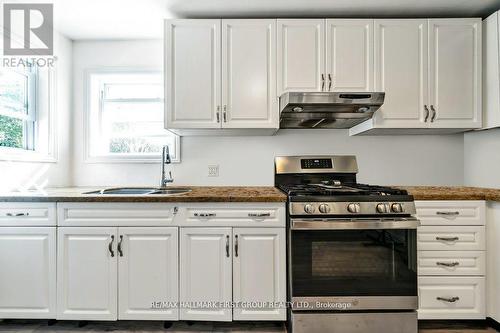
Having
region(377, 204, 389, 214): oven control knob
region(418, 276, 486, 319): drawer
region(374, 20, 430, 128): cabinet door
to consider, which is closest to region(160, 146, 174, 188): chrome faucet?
region(377, 204, 389, 214): oven control knob

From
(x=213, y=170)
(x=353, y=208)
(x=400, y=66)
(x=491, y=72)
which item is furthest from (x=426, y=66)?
(x=213, y=170)

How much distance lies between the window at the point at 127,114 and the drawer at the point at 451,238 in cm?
Result: 216

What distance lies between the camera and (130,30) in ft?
8.30

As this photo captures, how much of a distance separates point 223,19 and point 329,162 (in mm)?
1446

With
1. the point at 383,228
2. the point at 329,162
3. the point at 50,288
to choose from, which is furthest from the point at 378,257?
the point at 50,288

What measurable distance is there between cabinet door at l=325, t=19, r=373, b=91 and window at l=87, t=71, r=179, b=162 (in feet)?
5.03

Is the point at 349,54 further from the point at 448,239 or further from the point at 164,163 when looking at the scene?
the point at 164,163

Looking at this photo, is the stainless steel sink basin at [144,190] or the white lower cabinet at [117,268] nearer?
the white lower cabinet at [117,268]

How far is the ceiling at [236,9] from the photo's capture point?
2.15m

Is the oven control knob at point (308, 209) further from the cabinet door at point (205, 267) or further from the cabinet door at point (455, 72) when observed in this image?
the cabinet door at point (455, 72)

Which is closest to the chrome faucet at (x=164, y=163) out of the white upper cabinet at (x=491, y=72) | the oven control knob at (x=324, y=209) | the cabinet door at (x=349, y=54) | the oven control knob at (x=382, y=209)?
the oven control knob at (x=324, y=209)

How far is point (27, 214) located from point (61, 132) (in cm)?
96

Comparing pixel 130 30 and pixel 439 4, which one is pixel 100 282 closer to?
pixel 130 30

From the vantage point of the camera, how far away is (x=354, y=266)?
1799 millimetres
